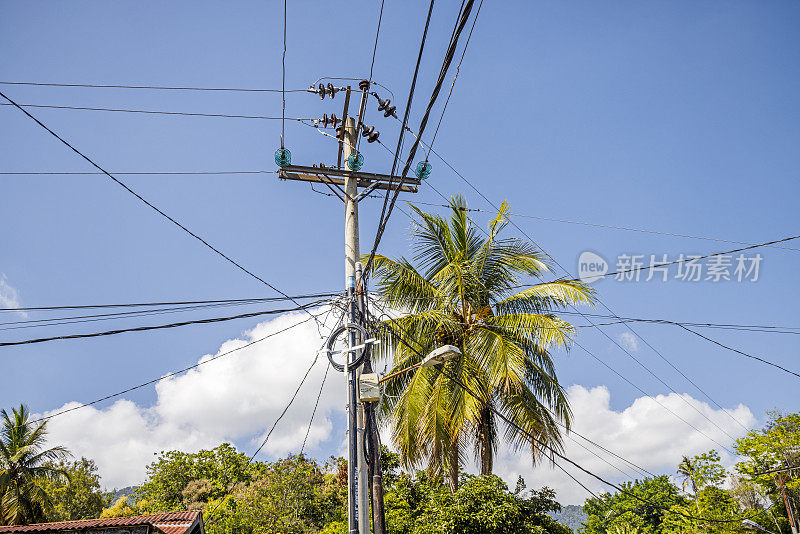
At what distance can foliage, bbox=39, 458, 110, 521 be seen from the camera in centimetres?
3575

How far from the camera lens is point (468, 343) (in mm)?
14828

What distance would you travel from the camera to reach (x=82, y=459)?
134 ft

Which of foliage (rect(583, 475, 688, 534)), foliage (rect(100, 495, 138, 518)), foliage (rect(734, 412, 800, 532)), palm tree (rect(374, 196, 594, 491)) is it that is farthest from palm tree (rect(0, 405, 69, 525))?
foliage (rect(583, 475, 688, 534))

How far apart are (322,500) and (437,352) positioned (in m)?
19.5

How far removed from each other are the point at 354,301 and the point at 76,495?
38.0 m

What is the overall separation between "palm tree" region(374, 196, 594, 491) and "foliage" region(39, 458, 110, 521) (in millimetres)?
30381

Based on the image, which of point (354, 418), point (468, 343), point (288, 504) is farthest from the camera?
point (288, 504)

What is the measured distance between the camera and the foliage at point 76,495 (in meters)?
35.8

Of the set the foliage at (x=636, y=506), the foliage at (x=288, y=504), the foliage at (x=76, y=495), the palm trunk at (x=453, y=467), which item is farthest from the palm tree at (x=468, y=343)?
the foliage at (x=636, y=506)

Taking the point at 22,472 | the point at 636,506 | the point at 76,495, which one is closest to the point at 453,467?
the point at 22,472

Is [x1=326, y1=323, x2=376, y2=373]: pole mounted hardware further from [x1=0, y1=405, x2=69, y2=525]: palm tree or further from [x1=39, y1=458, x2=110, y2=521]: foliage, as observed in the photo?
[x1=39, y1=458, x2=110, y2=521]: foliage

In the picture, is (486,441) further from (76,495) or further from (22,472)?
(76,495)

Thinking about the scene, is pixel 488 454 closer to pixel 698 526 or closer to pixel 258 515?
pixel 258 515

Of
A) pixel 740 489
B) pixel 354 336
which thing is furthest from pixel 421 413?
pixel 740 489
